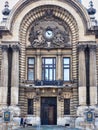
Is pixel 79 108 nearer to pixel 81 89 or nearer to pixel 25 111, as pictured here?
pixel 81 89

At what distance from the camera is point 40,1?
120 ft

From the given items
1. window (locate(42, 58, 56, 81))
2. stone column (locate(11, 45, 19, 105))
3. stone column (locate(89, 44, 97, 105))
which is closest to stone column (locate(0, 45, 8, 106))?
stone column (locate(11, 45, 19, 105))

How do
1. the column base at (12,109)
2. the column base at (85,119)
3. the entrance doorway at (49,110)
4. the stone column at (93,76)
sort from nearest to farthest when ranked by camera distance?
1. the column base at (85,119)
2. the column base at (12,109)
3. the stone column at (93,76)
4. the entrance doorway at (49,110)

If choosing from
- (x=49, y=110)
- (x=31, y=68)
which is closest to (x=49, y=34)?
(x=31, y=68)

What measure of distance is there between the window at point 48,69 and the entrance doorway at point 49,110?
2266mm

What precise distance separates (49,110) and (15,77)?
17.6 ft

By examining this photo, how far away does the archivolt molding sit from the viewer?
36.1 m

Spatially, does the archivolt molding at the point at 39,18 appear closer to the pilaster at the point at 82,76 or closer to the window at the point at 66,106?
the pilaster at the point at 82,76

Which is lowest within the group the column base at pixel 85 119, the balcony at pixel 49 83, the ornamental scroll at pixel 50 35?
the column base at pixel 85 119

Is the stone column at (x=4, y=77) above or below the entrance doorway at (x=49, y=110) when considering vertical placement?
above

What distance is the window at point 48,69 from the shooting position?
3647cm

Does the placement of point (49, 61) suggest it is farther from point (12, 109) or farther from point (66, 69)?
point (12, 109)

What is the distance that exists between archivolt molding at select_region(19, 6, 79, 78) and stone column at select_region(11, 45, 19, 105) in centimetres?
122

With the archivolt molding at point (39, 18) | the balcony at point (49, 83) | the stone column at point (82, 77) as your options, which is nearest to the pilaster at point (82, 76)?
the stone column at point (82, 77)
